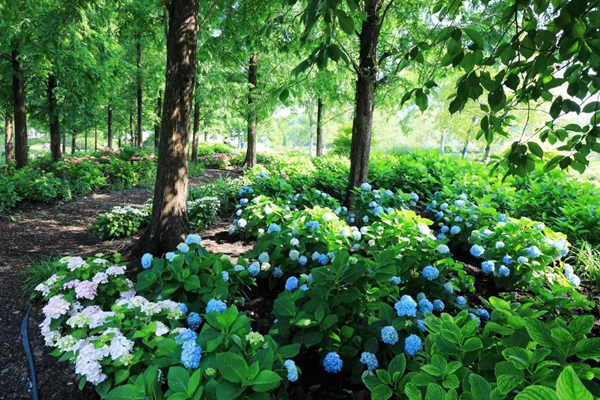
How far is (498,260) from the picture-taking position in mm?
2750

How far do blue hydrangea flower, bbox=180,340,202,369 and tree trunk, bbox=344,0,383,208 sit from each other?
3417mm

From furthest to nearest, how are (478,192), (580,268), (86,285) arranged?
(478,192) < (580,268) < (86,285)

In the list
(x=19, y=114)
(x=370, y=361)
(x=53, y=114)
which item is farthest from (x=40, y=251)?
(x=53, y=114)

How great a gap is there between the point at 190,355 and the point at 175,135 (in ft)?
8.32

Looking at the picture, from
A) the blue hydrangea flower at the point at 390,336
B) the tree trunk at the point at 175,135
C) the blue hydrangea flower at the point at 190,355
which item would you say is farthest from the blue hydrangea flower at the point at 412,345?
the tree trunk at the point at 175,135

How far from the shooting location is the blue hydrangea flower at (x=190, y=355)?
4.41 ft

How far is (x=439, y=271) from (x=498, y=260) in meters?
0.80

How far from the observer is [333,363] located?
165 cm

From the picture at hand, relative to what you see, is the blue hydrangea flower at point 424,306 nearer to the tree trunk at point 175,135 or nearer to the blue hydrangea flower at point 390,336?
the blue hydrangea flower at point 390,336

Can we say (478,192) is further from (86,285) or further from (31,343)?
(31,343)

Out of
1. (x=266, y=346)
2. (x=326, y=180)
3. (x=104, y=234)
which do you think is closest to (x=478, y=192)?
(x=326, y=180)

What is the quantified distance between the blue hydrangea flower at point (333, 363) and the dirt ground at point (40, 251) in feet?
4.23

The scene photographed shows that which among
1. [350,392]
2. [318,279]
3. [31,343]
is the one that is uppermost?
[318,279]

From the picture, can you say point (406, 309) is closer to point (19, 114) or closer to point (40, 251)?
point (40, 251)
